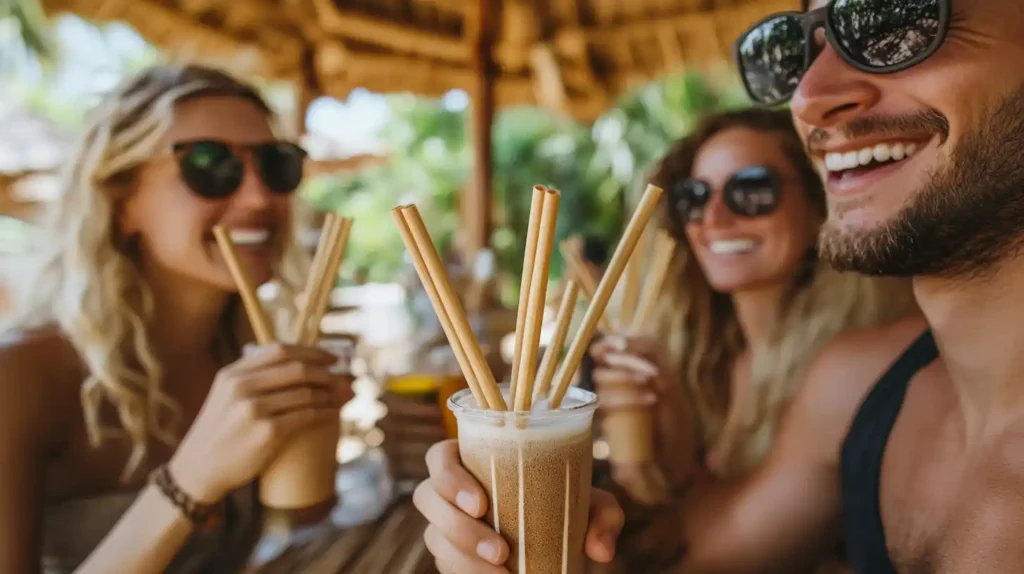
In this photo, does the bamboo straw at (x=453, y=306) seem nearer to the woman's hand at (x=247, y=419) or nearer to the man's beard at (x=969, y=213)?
the woman's hand at (x=247, y=419)

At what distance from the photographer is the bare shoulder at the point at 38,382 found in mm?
1219

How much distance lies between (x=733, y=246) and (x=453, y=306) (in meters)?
1.35

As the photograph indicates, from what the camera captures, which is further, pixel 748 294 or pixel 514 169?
pixel 514 169

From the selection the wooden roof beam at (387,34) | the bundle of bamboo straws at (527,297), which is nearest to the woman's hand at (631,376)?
the bundle of bamboo straws at (527,297)

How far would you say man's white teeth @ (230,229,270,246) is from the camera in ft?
5.14

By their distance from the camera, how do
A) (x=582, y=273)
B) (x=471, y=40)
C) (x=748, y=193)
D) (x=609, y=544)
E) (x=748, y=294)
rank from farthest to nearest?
1. (x=471, y=40)
2. (x=748, y=294)
3. (x=748, y=193)
4. (x=582, y=273)
5. (x=609, y=544)

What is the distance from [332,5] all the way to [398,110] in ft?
32.7

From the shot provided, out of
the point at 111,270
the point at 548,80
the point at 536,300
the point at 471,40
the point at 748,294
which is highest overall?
the point at 471,40

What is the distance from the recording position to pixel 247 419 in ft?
3.49

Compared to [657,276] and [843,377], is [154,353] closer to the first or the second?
[657,276]

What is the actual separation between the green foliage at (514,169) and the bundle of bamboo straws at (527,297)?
266 inches

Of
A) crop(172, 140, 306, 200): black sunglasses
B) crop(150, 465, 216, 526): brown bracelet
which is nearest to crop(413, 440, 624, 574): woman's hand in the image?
crop(150, 465, 216, 526): brown bracelet

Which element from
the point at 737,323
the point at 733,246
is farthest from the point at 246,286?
the point at 737,323

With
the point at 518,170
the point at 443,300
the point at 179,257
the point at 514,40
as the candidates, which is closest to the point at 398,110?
the point at 518,170
